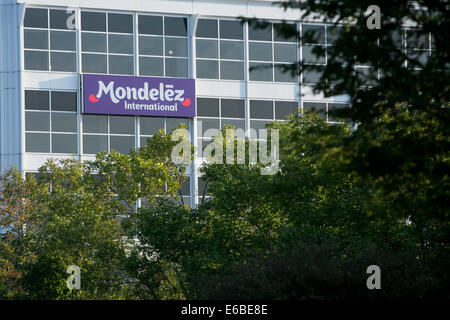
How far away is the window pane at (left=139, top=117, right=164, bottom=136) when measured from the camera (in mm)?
50656

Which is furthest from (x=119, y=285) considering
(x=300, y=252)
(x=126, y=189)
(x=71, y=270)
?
(x=300, y=252)

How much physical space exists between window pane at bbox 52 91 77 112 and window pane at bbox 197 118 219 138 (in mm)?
Result: 7183

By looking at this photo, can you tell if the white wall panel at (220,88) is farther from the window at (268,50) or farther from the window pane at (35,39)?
the window pane at (35,39)

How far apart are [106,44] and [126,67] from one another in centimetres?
170

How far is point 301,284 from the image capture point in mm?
17141

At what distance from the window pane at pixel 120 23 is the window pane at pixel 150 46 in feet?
3.07

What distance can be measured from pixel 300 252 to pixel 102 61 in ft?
110

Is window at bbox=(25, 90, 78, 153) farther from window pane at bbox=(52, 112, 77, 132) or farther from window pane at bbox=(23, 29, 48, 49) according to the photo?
window pane at bbox=(23, 29, 48, 49)

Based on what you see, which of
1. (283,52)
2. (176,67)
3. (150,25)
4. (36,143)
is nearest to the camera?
(36,143)

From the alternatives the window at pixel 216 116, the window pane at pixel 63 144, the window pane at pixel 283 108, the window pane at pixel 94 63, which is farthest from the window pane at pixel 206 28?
the window pane at pixel 63 144

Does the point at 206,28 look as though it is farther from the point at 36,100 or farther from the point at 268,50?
the point at 36,100

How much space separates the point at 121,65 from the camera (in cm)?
5038

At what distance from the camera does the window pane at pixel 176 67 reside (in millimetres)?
51375

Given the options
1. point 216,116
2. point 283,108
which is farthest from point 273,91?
point 216,116
